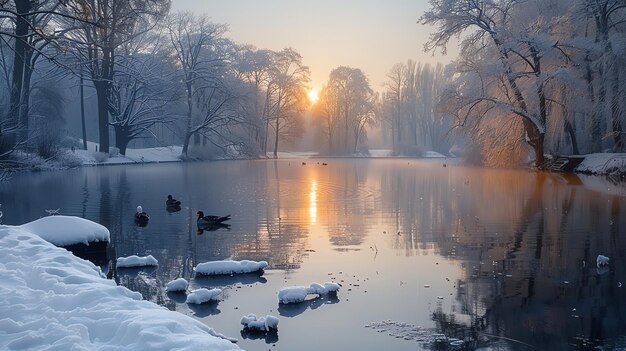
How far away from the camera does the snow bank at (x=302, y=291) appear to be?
863 cm

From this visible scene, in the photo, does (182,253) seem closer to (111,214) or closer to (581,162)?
(111,214)

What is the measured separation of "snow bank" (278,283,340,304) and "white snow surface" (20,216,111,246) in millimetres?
4983

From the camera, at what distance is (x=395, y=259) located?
1173 cm

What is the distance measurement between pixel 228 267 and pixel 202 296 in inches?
72.9

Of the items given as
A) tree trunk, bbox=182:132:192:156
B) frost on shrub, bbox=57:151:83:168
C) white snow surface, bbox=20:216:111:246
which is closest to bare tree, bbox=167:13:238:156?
tree trunk, bbox=182:132:192:156

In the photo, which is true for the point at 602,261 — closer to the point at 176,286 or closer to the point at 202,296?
the point at 202,296

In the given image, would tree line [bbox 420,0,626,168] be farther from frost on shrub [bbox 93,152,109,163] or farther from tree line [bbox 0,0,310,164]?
frost on shrub [bbox 93,152,109,163]

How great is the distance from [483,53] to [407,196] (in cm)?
2134

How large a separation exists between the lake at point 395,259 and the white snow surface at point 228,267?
28 cm

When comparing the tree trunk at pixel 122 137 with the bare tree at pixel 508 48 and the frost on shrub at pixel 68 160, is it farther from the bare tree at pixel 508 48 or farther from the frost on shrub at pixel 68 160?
the bare tree at pixel 508 48

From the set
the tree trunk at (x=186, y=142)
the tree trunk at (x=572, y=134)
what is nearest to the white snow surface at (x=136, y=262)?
the tree trunk at (x=572, y=134)

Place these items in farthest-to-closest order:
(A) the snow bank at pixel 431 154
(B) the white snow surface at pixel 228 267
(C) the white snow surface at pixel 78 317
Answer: (A) the snow bank at pixel 431 154, (B) the white snow surface at pixel 228 267, (C) the white snow surface at pixel 78 317

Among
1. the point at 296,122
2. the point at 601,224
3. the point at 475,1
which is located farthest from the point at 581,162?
the point at 296,122

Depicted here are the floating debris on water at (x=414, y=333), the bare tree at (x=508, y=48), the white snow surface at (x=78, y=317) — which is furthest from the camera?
the bare tree at (x=508, y=48)
